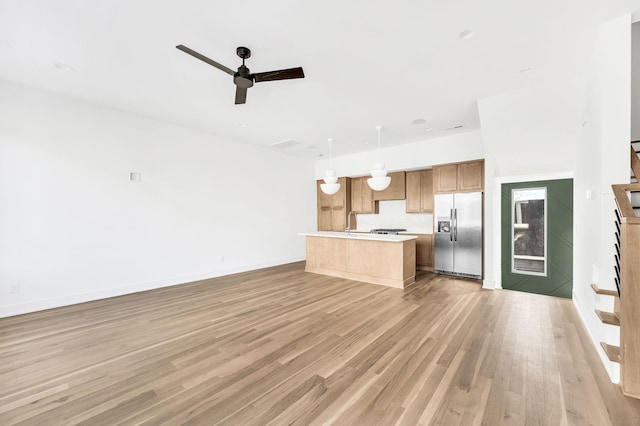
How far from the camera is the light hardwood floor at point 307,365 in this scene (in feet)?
5.91

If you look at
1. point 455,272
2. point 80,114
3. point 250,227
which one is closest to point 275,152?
point 250,227

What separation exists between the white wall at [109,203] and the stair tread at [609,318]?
5845 millimetres

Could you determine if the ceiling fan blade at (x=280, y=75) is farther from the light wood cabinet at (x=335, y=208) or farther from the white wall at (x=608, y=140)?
the light wood cabinet at (x=335, y=208)

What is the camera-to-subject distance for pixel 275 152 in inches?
285

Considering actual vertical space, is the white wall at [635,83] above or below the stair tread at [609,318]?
above

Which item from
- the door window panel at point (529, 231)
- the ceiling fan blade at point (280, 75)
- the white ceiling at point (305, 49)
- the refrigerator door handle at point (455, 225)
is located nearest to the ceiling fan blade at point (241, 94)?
the ceiling fan blade at point (280, 75)

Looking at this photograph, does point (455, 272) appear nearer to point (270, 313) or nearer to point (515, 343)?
point (515, 343)

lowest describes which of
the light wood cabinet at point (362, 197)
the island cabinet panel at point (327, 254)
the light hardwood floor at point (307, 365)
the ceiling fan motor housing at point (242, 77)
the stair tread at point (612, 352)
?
the light hardwood floor at point (307, 365)

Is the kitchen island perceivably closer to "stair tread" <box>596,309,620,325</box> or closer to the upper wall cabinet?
the upper wall cabinet

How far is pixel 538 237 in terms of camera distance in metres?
4.64

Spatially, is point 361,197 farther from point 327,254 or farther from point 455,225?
point 455,225

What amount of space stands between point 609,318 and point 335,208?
6175mm

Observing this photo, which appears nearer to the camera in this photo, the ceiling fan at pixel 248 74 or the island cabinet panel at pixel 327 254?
the ceiling fan at pixel 248 74

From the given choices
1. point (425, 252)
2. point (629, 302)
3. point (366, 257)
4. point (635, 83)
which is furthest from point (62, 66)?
point (425, 252)
